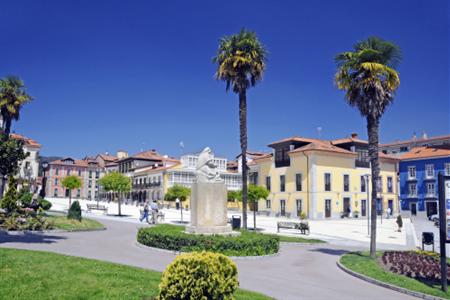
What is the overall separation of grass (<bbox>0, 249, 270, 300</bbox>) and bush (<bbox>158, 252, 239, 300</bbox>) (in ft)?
5.15

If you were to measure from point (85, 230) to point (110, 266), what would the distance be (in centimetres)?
1232

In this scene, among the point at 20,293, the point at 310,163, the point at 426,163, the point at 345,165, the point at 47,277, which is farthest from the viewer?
the point at 426,163

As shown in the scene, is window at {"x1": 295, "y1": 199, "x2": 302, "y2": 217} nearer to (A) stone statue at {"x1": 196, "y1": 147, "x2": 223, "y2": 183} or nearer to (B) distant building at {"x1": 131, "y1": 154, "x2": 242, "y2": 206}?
(B) distant building at {"x1": 131, "y1": 154, "x2": 242, "y2": 206}

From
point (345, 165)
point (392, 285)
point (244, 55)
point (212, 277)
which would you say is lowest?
point (392, 285)

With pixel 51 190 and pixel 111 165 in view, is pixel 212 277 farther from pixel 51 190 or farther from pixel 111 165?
pixel 51 190

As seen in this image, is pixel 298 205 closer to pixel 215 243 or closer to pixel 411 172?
pixel 411 172

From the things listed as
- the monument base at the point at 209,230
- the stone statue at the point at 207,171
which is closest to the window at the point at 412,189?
the monument base at the point at 209,230

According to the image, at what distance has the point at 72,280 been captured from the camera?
9008 millimetres

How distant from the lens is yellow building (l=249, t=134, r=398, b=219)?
49.5 meters

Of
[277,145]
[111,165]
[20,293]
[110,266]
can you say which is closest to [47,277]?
[20,293]

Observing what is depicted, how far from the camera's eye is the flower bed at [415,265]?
11.8m

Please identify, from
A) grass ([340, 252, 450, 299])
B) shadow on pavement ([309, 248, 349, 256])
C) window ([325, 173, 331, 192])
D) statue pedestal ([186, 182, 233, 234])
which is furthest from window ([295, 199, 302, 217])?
statue pedestal ([186, 182, 233, 234])

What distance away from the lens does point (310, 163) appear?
4950 cm

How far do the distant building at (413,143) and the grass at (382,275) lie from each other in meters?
74.6
